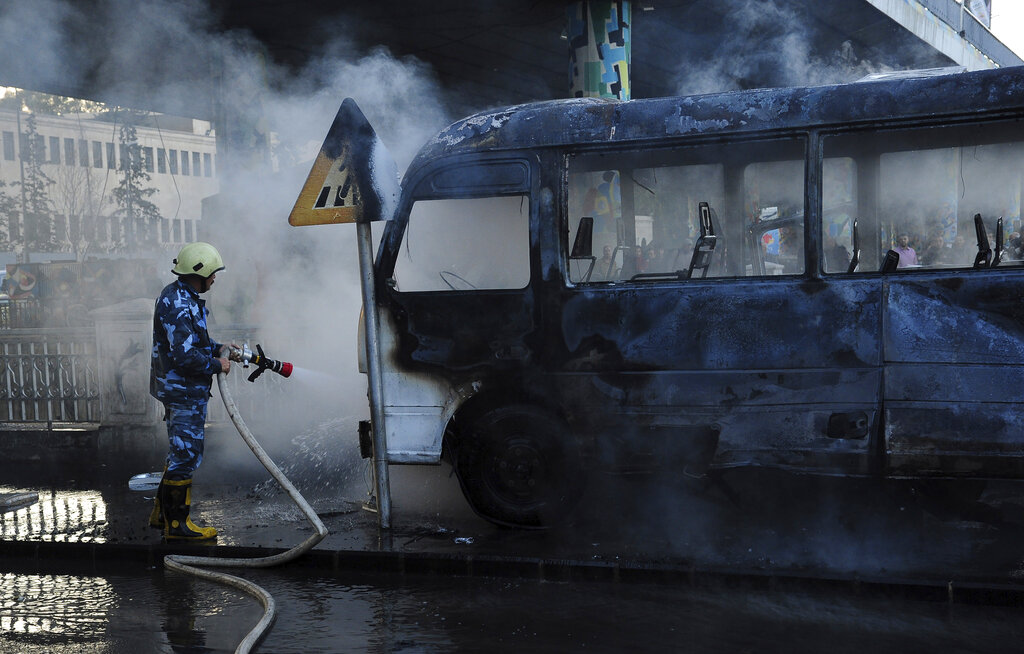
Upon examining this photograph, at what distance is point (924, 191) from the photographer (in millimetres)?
5816

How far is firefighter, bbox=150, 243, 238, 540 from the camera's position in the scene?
6078 millimetres

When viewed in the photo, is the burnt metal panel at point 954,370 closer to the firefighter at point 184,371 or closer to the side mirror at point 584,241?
the side mirror at point 584,241

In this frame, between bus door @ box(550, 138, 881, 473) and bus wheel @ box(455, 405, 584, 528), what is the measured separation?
242mm

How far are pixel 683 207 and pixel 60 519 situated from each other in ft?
16.1

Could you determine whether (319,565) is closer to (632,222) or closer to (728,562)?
(728,562)

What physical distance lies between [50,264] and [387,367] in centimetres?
2080

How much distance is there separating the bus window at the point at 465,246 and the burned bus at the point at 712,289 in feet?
0.05

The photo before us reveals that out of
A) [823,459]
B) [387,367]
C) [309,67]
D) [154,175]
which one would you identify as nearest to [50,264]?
[309,67]

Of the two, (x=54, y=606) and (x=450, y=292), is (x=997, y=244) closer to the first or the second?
(x=450, y=292)

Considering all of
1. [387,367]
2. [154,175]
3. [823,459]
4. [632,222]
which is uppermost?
[154,175]

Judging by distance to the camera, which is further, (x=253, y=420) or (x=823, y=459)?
(x=253, y=420)

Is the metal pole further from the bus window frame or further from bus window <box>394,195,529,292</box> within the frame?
the bus window frame

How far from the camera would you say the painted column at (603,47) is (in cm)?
1241

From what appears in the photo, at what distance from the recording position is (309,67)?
15.5 meters
